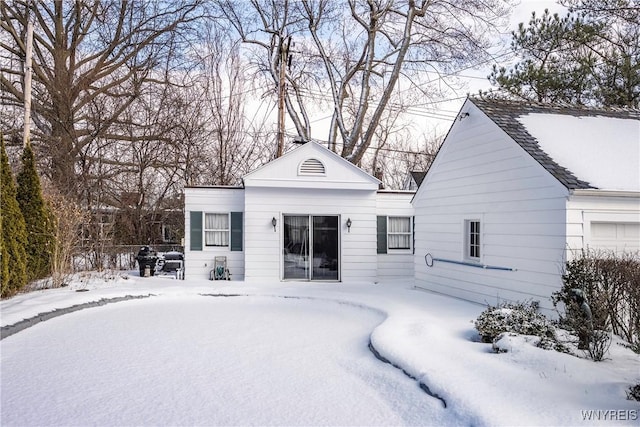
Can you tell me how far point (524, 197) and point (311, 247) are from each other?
651cm

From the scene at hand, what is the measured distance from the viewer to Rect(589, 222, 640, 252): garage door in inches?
288

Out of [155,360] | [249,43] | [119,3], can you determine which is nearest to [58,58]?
[119,3]

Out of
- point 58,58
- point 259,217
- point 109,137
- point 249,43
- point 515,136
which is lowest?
point 259,217

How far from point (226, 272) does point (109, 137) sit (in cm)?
865

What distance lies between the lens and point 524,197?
7.98 m

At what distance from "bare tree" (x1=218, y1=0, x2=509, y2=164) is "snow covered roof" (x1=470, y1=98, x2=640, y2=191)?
465 inches

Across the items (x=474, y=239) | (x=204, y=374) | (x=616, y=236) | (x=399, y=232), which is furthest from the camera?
(x=399, y=232)

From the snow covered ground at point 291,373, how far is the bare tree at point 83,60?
1014cm

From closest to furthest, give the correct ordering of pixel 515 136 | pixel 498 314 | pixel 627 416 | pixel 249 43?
1. pixel 627 416
2. pixel 498 314
3. pixel 515 136
4. pixel 249 43

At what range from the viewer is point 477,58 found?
2042 cm

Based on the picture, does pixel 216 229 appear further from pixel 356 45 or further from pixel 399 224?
pixel 356 45

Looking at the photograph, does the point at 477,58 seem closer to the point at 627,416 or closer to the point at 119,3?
→ the point at 119,3

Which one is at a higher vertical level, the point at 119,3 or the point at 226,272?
the point at 119,3

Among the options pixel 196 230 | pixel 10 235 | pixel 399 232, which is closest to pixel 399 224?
pixel 399 232
